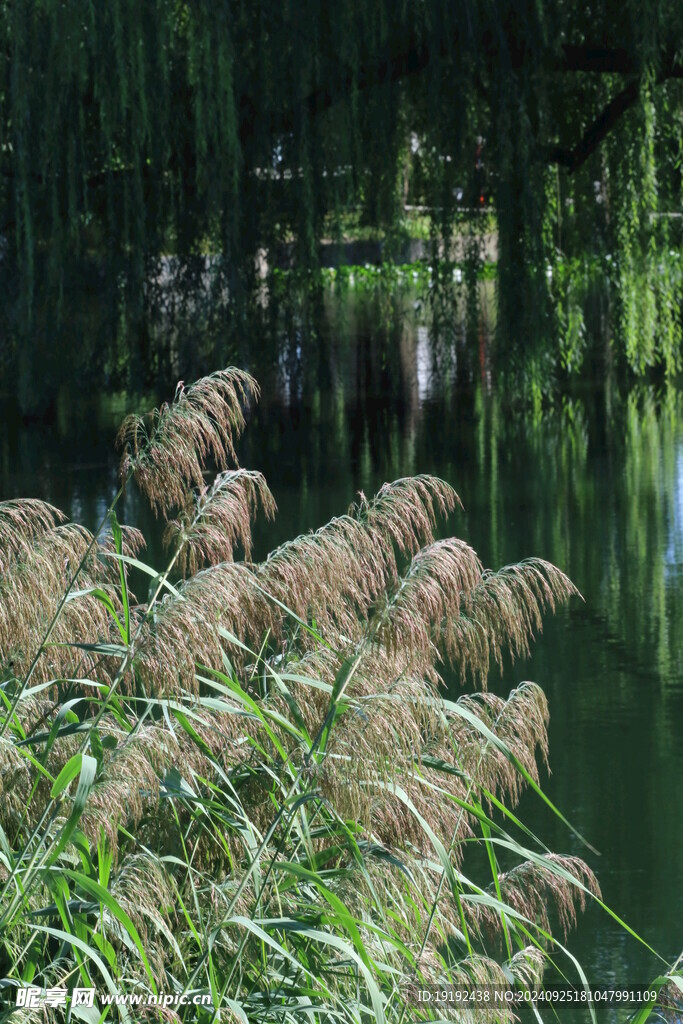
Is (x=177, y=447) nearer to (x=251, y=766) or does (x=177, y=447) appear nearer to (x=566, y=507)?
(x=251, y=766)

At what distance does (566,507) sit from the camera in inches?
277

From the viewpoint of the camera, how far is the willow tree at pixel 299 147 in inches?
321

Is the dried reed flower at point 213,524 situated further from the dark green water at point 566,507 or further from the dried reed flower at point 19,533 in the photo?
the dark green water at point 566,507

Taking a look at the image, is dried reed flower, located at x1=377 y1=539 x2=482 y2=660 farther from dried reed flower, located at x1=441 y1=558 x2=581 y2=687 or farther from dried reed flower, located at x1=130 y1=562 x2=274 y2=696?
dried reed flower, located at x1=130 y1=562 x2=274 y2=696

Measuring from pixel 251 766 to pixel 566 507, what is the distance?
472 cm

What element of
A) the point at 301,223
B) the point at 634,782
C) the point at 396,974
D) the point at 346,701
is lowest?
the point at 634,782

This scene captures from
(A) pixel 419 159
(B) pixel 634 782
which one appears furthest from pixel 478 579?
(A) pixel 419 159

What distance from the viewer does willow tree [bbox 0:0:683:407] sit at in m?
8.16

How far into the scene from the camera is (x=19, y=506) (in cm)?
262

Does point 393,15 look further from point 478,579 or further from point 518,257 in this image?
point 478,579

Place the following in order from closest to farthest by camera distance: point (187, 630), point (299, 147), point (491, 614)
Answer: point (187, 630) < point (491, 614) < point (299, 147)

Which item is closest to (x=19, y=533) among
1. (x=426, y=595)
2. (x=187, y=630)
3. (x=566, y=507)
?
(x=187, y=630)

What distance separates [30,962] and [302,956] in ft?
1.44

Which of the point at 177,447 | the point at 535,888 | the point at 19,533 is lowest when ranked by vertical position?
the point at 535,888
